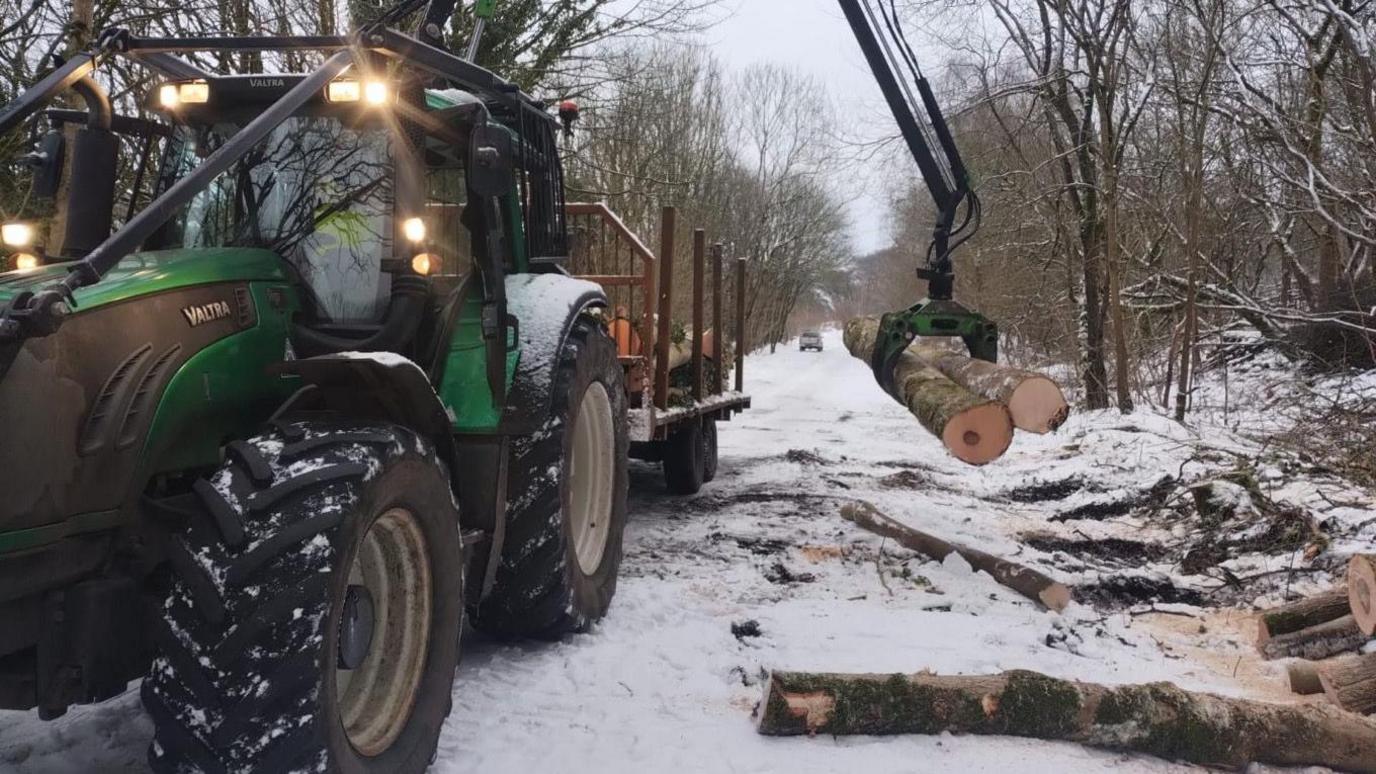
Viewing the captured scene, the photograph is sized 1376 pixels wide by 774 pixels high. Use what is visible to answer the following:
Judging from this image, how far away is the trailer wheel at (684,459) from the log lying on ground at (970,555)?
5.49 feet

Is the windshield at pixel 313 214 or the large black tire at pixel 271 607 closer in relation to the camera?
the large black tire at pixel 271 607

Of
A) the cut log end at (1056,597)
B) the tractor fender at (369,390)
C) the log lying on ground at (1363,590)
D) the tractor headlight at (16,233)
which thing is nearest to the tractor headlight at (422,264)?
the tractor fender at (369,390)

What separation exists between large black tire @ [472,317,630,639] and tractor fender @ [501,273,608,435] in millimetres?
105

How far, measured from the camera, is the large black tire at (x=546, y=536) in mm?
4293

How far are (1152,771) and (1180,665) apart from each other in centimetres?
126

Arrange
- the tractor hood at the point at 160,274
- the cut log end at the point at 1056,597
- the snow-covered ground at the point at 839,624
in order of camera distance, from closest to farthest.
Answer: the tractor hood at the point at 160,274
the snow-covered ground at the point at 839,624
the cut log end at the point at 1056,597

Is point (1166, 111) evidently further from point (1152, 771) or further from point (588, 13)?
point (1152, 771)

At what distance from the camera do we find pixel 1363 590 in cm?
443

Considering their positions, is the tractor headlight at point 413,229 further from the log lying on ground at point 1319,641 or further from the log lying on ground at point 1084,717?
the log lying on ground at point 1319,641

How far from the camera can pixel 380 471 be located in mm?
2906

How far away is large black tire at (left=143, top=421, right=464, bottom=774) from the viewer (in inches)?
96.9

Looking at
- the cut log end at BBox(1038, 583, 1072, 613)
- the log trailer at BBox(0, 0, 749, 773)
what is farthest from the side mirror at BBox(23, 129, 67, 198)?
the cut log end at BBox(1038, 583, 1072, 613)

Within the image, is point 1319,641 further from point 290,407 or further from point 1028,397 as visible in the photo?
point 290,407

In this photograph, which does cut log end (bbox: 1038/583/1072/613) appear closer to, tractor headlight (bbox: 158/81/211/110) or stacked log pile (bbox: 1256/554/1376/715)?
stacked log pile (bbox: 1256/554/1376/715)
